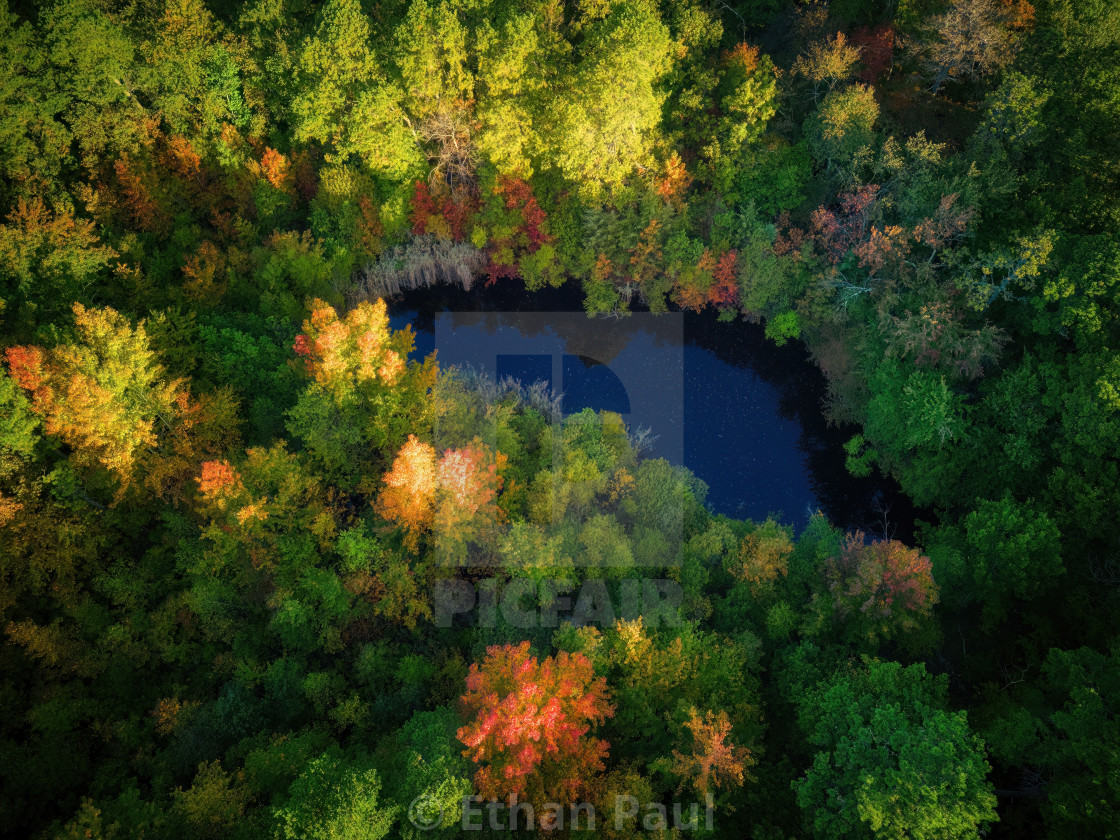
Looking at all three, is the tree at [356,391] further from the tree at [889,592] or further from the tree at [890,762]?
the tree at [890,762]

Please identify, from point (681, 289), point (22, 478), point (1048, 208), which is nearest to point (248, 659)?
point (22, 478)

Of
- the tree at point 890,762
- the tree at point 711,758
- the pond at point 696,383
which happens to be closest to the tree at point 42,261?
the pond at point 696,383

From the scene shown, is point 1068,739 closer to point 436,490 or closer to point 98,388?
point 436,490

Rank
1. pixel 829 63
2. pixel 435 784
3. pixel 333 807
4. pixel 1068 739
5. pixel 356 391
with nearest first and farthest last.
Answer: pixel 333 807
pixel 435 784
pixel 1068 739
pixel 356 391
pixel 829 63

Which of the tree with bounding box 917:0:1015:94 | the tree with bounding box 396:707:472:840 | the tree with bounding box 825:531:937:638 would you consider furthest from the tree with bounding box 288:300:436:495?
the tree with bounding box 917:0:1015:94

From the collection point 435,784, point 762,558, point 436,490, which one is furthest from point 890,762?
point 436,490

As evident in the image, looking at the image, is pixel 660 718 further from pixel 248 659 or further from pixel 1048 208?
pixel 1048 208

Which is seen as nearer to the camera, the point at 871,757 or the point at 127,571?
the point at 871,757
